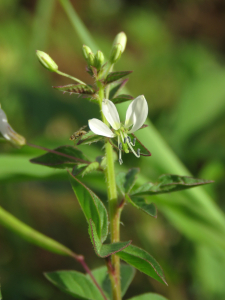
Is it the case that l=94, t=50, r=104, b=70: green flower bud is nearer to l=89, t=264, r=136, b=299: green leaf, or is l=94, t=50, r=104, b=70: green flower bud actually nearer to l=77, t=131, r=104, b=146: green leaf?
l=77, t=131, r=104, b=146: green leaf

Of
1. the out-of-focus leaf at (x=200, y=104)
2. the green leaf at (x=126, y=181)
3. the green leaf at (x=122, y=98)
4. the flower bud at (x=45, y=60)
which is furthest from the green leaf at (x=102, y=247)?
the out-of-focus leaf at (x=200, y=104)

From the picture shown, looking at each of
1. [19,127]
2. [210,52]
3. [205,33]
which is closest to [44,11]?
[19,127]

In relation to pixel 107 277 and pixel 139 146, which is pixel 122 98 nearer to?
pixel 139 146

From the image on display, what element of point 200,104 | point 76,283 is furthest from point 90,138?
point 200,104

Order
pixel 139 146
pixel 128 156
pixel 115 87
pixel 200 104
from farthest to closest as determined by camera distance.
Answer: pixel 200 104, pixel 128 156, pixel 115 87, pixel 139 146

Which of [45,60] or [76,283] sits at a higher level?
[45,60]

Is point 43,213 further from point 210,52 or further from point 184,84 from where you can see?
point 210,52
